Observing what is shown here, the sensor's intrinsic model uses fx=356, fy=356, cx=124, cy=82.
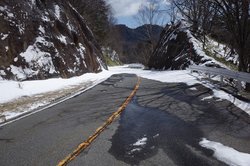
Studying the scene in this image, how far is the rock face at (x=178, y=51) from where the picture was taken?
32.6m

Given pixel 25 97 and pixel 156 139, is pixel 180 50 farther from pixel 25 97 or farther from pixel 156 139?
pixel 156 139

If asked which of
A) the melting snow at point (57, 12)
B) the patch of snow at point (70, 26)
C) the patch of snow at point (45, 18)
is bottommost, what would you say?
the patch of snow at point (70, 26)

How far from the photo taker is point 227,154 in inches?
225

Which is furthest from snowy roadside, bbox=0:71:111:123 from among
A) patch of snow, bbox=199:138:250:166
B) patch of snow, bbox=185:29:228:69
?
patch of snow, bbox=185:29:228:69

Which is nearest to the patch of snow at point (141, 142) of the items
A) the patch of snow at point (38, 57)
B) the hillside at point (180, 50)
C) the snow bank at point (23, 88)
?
the snow bank at point (23, 88)

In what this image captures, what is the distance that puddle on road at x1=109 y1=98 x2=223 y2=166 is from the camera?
18.4 ft

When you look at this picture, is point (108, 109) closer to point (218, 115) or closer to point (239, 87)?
point (218, 115)

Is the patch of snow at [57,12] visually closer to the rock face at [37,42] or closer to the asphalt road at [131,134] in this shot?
the rock face at [37,42]

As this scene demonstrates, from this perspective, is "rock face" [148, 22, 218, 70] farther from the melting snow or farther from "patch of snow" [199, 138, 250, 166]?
"patch of snow" [199, 138, 250, 166]

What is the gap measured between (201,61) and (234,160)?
82.0 ft

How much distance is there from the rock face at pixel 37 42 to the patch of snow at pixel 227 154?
43.8 ft

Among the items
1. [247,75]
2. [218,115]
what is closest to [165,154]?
[218,115]

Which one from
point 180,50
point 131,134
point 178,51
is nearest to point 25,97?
A: point 131,134

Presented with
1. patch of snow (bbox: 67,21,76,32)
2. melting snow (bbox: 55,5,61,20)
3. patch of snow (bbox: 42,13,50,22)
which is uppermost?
melting snow (bbox: 55,5,61,20)
